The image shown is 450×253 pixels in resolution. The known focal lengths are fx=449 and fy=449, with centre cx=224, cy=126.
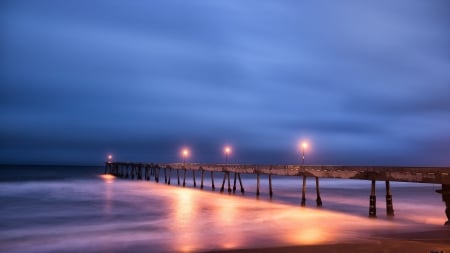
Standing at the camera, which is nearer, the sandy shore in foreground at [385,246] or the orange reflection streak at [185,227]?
the sandy shore in foreground at [385,246]

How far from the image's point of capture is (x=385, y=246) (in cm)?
1140

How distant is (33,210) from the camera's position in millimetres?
23016

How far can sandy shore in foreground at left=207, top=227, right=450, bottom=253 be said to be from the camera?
10.8 m

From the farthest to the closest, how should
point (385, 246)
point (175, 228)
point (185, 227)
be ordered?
point (185, 227), point (175, 228), point (385, 246)

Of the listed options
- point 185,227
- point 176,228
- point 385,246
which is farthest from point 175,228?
point 385,246

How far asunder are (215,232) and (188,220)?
3.82m

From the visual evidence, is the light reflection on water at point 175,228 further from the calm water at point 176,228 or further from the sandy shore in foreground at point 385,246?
the sandy shore in foreground at point 385,246

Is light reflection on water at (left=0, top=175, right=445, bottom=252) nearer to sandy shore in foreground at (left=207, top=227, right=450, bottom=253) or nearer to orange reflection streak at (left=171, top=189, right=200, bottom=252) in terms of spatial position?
orange reflection streak at (left=171, top=189, right=200, bottom=252)

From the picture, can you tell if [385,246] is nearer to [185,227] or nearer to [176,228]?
[185,227]

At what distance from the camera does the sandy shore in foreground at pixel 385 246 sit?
35.3 feet

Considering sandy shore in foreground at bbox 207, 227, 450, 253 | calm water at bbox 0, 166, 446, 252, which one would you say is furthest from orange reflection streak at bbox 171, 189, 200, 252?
sandy shore in foreground at bbox 207, 227, 450, 253

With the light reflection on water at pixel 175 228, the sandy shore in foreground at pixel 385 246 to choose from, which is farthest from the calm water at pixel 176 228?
the sandy shore in foreground at pixel 385 246

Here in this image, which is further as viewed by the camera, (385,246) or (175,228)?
(175,228)

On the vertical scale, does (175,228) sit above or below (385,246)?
below
